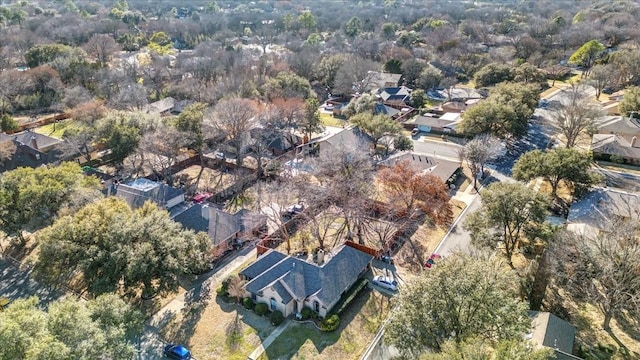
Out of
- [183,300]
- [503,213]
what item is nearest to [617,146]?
[503,213]

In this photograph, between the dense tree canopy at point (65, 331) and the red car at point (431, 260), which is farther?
the red car at point (431, 260)

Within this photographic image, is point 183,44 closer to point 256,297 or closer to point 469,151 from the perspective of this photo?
point 469,151

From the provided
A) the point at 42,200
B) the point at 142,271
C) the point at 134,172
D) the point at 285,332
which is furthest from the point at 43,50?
the point at 285,332

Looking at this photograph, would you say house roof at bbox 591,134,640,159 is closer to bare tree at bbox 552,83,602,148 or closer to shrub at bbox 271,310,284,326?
bare tree at bbox 552,83,602,148

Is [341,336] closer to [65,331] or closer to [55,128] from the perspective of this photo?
[65,331]

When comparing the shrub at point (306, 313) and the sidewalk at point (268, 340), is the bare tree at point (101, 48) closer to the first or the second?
the shrub at point (306, 313)

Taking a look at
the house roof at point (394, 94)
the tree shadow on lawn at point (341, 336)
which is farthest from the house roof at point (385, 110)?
the tree shadow on lawn at point (341, 336)
